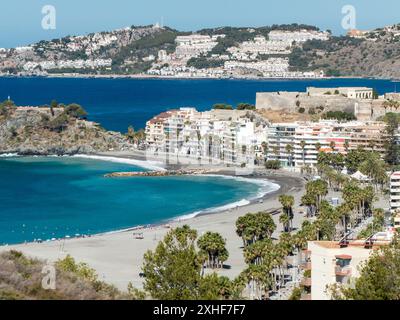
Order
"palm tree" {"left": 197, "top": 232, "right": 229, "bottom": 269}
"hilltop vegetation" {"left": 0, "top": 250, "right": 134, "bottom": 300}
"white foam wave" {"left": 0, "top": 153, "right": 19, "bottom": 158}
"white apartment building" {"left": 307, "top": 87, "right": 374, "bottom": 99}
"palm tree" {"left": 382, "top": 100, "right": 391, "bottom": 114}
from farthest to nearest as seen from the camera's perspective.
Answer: "white apartment building" {"left": 307, "top": 87, "right": 374, "bottom": 99} < "white foam wave" {"left": 0, "top": 153, "right": 19, "bottom": 158} < "palm tree" {"left": 382, "top": 100, "right": 391, "bottom": 114} < "palm tree" {"left": 197, "top": 232, "right": 229, "bottom": 269} < "hilltop vegetation" {"left": 0, "top": 250, "right": 134, "bottom": 300}

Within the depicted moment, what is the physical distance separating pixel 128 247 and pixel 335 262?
13766 millimetres

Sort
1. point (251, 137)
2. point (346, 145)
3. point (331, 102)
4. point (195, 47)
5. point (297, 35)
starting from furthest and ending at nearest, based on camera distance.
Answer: point (195, 47)
point (297, 35)
point (331, 102)
point (251, 137)
point (346, 145)

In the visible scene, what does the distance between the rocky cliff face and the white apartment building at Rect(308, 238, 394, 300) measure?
148 ft

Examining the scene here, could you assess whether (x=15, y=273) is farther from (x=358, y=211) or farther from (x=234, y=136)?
(x=234, y=136)

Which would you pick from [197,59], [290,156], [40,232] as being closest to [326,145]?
[290,156]

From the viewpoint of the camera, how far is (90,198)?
44250mm

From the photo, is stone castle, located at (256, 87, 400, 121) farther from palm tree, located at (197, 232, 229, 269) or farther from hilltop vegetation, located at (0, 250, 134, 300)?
hilltop vegetation, located at (0, 250, 134, 300)

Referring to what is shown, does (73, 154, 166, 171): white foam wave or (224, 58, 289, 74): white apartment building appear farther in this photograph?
(224, 58, 289, 74): white apartment building

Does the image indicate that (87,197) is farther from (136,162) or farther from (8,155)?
(8,155)

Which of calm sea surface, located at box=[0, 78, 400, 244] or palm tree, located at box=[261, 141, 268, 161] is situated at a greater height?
palm tree, located at box=[261, 141, 268, 161]

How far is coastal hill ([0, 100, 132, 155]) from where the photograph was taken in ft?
208

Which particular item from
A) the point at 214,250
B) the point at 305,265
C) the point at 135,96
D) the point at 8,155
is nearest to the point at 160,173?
the point at 8,155

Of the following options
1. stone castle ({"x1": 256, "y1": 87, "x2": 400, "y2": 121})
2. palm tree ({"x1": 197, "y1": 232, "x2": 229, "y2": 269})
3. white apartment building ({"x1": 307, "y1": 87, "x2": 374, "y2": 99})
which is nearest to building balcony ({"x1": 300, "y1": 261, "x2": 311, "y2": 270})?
palm tree ({"x1": 197, "y1": 232, "x2": 229, "y2": 269})
